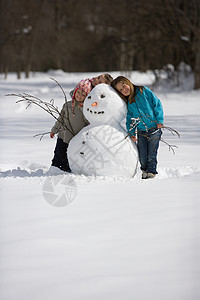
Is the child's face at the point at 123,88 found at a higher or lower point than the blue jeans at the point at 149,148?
Answer: higher

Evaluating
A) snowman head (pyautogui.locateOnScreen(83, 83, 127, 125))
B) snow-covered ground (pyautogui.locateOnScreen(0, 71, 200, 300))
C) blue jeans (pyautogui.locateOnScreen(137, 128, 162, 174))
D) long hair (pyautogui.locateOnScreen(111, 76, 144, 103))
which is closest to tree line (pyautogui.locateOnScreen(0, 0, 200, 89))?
blue jeans (pyautogui.locateOnScreen(137, 128, 162, 174))

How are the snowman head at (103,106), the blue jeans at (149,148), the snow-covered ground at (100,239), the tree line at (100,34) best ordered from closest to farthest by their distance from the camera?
the snow-covered ground at (100,239), the snowman head at (103,106), the blue jeans at (149,148), the tree line at (100,34)

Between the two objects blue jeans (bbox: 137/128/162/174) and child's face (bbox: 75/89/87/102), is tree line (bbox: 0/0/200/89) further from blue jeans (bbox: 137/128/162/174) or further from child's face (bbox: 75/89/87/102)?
child's face (bbox: 75/89/87/102)

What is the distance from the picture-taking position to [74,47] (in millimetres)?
38438

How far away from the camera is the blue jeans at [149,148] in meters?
5.16

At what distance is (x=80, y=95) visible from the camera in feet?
16.6

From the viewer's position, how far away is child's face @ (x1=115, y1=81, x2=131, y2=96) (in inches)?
192

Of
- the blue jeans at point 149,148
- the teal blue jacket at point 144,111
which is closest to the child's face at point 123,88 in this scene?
the teal blue jacket at point 144,111

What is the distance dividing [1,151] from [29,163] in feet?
3.65

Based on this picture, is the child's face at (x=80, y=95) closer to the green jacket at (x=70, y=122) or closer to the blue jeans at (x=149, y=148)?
the green jacket at (x=70, y=122)

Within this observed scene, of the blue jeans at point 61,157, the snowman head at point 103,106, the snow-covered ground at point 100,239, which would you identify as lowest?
the blue jeans at point 61,157

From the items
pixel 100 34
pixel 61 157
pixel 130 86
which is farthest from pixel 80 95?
pixel 100 34

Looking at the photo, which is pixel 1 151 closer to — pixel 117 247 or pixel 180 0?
pixel 117 247

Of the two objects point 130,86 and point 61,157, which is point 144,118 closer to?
point 130,86
